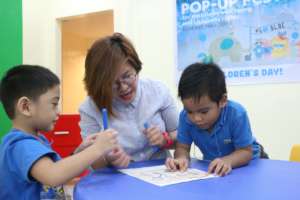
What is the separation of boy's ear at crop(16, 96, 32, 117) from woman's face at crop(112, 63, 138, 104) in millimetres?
309

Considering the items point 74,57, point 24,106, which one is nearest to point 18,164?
point 24,106

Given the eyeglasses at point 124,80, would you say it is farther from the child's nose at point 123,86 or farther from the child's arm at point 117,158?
the child's arm at point 117,158

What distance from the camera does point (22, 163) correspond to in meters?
0.83

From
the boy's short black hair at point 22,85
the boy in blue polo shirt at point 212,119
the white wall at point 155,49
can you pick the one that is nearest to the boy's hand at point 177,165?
the boy in blue polo shirt at point 212,119

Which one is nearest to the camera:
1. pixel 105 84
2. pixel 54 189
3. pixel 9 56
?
pixel 54 189

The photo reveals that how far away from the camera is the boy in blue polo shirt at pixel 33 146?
32.7 inches

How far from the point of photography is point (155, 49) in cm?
288

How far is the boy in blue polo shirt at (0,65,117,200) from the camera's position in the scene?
0.83 m

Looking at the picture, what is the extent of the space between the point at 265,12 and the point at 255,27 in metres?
0.11

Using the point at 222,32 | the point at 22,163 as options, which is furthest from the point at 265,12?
the point at 22,163

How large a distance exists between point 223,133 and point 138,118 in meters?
0.32

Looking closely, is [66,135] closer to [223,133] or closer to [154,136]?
[154,136]

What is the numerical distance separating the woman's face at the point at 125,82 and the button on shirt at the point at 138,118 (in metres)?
0.07

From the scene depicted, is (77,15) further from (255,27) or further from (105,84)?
(105,84)
